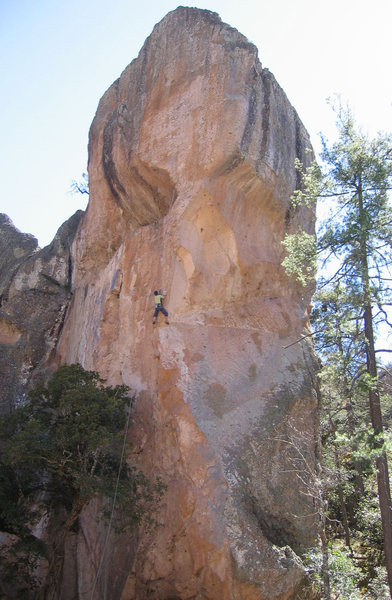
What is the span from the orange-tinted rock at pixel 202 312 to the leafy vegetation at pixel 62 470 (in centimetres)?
83

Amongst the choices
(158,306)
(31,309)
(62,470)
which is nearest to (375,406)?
(158,306)

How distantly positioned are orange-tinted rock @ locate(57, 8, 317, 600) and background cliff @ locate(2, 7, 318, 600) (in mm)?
38

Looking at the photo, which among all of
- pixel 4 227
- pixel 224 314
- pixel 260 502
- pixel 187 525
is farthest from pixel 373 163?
pixel 4 227

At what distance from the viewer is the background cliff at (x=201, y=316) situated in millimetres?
10406

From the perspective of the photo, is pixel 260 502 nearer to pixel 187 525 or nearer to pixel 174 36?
pixel 187 525

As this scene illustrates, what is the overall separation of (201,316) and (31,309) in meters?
8.23

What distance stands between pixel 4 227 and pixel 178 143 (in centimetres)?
1213

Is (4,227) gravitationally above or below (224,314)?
above

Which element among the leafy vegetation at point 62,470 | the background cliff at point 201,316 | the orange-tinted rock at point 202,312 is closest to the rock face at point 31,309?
the background cliff at point 201,316

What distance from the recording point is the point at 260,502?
35.1ft

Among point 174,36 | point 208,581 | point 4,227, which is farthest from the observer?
point 4,227

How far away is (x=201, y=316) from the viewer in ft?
42.0

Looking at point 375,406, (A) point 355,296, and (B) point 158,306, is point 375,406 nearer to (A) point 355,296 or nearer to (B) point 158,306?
(A) point 355,296

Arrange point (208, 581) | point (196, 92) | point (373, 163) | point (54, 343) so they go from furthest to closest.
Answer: point (54, 343) < point (196, 92) < point (373, 163) < point (208, 581)
